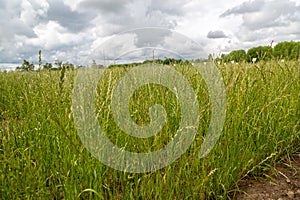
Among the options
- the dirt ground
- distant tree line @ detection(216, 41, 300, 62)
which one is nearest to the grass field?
the dirt ground

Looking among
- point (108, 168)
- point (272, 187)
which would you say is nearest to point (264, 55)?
point (272, 187)

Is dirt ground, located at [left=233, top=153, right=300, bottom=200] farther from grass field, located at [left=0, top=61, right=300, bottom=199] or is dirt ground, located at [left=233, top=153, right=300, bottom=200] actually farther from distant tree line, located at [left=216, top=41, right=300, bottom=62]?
distant tree line, located at [left=216, top=41, right=300, bottom=62]

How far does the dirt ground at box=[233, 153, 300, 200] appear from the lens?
5.83 feet

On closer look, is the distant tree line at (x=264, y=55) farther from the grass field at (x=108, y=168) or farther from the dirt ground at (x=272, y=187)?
the dirt ground at (x=272, y=187)

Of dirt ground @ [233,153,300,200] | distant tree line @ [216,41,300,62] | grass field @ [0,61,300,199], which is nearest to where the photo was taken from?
grass field @ [0,61,300,199]

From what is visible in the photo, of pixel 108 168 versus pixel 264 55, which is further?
pixel 264 55

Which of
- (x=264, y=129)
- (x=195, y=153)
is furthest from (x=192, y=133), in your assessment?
(x=264, y=129)

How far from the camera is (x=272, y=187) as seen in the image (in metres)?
1.89

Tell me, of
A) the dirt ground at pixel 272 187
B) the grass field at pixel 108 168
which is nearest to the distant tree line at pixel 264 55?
the grass field at pixel 108 168

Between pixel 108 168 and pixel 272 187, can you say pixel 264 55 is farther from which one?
pixel 108 168

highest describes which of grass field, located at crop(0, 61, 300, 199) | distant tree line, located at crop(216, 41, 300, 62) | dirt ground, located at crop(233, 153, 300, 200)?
distant tree line, located at crop(216, 41, 300, 62)

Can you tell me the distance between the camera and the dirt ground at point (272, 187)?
1777mm

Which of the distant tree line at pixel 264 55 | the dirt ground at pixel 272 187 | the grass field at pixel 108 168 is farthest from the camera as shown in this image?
the distant tree line at pixel 264 55

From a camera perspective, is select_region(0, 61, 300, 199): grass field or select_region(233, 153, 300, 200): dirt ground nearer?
select_region(0, 61, 300, 199): grass field
